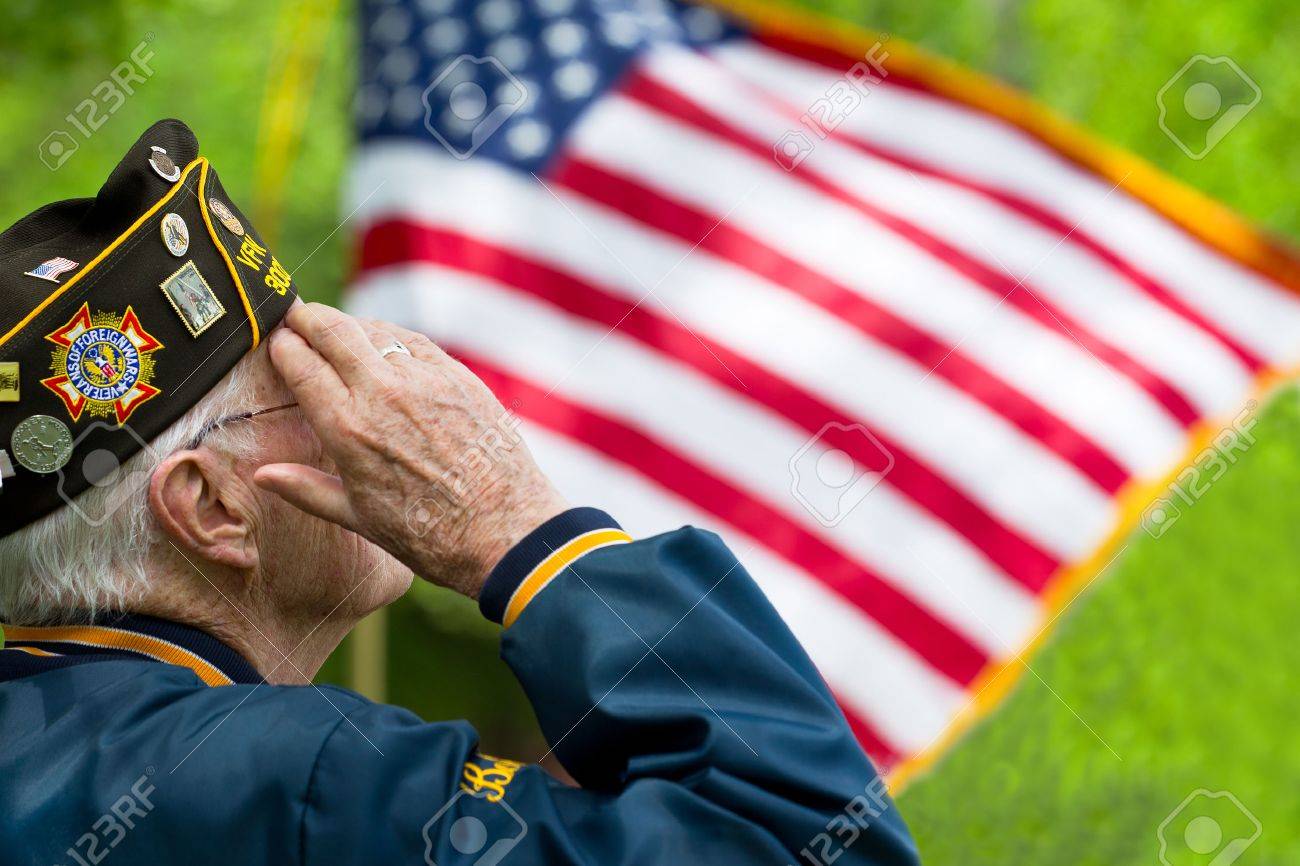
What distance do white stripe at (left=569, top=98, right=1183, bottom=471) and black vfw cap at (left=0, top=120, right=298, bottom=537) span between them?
299cm

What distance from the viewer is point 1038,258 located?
4.64 m

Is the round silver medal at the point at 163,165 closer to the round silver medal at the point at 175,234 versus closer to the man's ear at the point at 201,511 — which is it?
the round silver medal at the point at 175,234

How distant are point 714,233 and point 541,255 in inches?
23.1

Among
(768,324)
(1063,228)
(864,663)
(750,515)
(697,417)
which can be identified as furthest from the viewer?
(1063,228)

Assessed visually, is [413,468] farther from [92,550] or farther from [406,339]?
[92,550]

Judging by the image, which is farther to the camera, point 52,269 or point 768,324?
point 768,324

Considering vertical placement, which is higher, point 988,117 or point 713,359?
point 988,117

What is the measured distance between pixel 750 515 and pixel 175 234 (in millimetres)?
2731

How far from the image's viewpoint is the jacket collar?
1.67 meters

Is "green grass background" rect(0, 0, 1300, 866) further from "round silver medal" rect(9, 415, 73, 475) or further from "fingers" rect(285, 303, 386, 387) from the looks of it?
"round silver medal" rect(9, 415, 73, 475)

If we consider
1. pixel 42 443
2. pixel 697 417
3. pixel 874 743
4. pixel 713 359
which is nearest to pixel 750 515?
pixel 697 417

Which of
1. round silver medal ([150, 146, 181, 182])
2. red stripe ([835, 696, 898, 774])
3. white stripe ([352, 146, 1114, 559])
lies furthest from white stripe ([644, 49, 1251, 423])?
round silver medal ([150, 146, 181, 182])

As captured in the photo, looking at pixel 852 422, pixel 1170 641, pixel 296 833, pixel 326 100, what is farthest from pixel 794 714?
pixel 326 100

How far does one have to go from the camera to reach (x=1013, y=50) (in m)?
10.4
